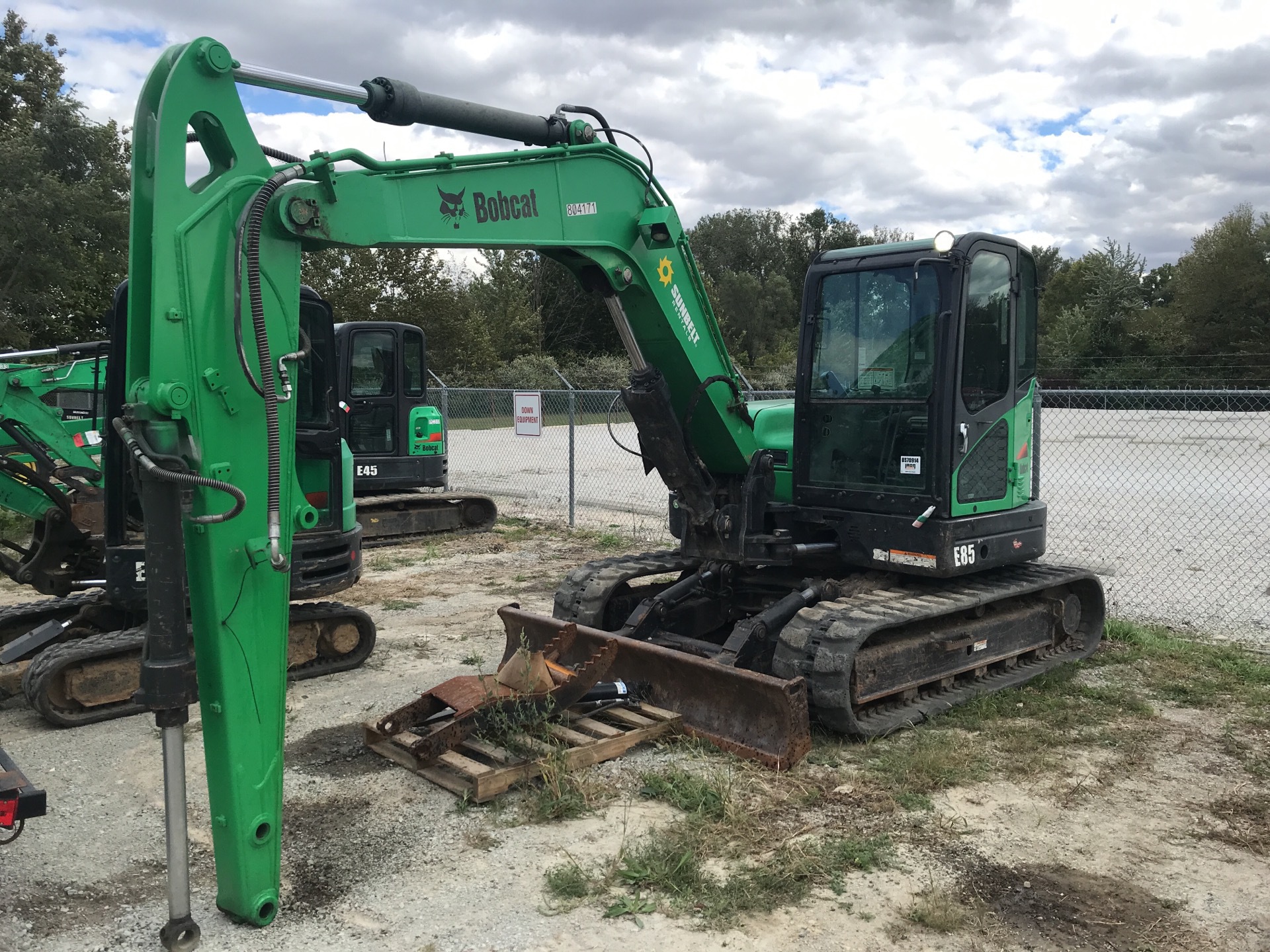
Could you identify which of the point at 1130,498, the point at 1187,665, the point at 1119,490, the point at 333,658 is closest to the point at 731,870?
the point at 333,658

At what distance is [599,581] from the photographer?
6.96 meters

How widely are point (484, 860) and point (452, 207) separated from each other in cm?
272

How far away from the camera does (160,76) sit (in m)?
3.66

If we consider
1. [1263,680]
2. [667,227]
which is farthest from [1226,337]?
[667,227]

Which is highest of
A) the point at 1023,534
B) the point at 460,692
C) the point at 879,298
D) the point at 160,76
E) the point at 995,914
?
the point at 160,76

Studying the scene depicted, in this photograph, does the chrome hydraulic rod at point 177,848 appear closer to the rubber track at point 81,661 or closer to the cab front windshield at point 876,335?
the rubber track at point 81,661

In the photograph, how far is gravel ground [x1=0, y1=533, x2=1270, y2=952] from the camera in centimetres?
369

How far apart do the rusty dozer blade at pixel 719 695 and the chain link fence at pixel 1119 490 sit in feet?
4.76

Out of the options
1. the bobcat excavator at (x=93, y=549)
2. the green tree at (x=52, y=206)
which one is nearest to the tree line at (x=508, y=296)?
the green tree at (x=52, y=206)

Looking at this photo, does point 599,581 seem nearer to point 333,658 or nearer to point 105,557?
point 333,658

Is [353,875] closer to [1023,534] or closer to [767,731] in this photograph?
[767,731]

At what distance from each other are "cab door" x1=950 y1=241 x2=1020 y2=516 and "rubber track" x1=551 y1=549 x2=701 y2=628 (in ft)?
5.89

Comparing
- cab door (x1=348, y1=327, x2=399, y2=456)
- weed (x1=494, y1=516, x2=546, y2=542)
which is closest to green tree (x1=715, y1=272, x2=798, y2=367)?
weed (x1=494, y1=516, x2=546, y2=542)

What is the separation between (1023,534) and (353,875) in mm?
4528
